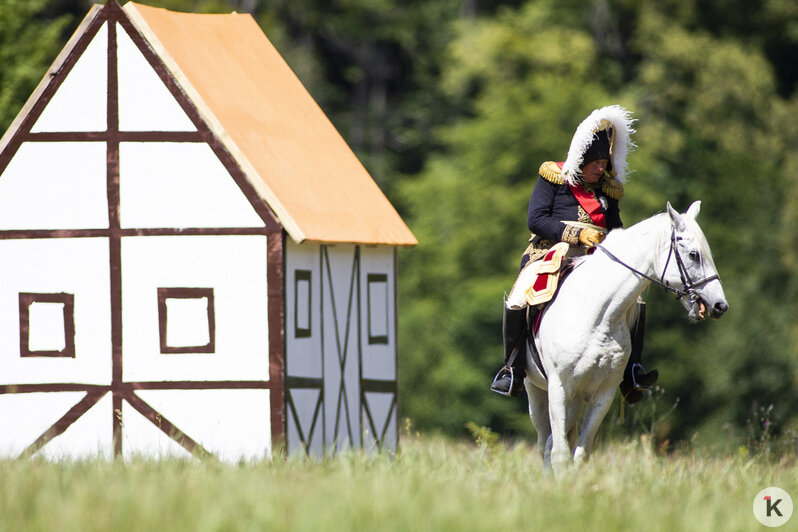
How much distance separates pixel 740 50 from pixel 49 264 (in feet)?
108

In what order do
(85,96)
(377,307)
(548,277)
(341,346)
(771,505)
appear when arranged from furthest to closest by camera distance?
(377,307) → (341,346) → (85,96) → (548,277) → (771,505)

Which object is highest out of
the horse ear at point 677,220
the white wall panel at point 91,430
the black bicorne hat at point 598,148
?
the black bicorne hat at point 598,148

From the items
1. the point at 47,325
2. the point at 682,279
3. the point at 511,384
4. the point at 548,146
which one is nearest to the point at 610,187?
the point at 682,279

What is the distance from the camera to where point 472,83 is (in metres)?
48.8

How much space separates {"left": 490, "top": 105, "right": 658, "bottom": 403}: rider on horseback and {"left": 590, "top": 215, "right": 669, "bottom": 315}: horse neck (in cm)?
51

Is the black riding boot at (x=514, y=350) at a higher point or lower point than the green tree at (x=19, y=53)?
lower

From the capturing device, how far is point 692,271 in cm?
963

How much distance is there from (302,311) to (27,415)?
2801mm

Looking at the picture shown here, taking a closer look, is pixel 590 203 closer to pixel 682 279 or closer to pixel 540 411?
pixel 682 279

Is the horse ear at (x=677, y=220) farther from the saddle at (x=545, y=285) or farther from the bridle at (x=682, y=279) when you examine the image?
the saddle at (x=545, y=285)

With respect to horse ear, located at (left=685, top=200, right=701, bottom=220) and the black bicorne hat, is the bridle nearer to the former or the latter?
horse ear, located at (left=685, top=200, right=701, bottom=220)

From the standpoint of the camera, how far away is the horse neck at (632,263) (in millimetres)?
9945

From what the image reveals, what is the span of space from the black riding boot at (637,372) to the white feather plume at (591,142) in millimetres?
1146

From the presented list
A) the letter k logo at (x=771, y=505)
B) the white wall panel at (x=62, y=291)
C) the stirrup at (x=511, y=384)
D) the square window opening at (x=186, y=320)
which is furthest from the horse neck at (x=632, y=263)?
the white wall panel at (x=62, y=291)
